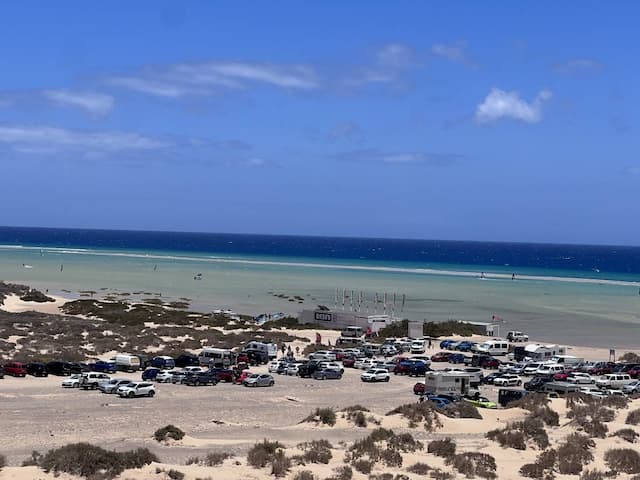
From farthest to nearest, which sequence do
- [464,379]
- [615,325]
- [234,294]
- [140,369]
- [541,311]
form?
[234,294], [541,311], [615,325], [140,369], [464,379]

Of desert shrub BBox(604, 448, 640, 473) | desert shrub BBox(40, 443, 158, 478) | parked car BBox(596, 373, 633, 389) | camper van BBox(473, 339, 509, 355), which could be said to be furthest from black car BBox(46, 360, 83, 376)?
camper van BBox(473, 339, 509, 355)

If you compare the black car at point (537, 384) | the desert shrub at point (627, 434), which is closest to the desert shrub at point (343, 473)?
the desert shrub at point (627, 434)

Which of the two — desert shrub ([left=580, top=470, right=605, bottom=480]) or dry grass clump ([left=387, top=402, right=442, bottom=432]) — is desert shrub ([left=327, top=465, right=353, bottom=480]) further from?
dry grass clump ([left=387, top=402, right=442, bottom=432])

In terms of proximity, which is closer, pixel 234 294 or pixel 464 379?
pixel 464 379

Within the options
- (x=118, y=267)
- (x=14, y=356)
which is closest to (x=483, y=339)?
(x=14, y=356)

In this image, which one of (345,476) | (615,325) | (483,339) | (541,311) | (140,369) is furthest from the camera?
(541,311)

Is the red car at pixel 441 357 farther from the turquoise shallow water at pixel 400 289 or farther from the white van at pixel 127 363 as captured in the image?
the white van at pixel 127 363

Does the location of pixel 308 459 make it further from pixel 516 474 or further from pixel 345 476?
pixel 516 474

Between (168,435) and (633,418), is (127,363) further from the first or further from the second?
(633,418)
